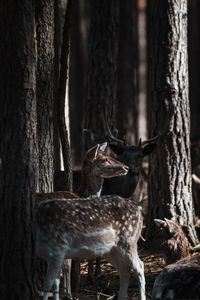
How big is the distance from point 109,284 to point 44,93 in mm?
2516

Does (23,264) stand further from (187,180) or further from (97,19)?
(97,19)

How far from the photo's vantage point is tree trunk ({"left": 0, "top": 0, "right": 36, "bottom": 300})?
4895mm

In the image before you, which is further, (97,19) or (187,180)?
(97,19)

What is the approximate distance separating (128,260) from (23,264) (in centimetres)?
146

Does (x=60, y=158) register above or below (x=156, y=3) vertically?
below

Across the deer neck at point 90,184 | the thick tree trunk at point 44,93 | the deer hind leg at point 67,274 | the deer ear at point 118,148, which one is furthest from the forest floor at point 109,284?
the deer ear at point 118,148

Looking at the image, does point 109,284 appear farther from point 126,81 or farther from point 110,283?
point 126,81

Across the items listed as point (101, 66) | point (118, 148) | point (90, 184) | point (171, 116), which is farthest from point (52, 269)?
point (101, 66)

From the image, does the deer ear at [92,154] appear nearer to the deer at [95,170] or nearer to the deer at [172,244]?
the deer at [95,170]

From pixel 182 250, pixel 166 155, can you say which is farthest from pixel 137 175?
pixel 182 250

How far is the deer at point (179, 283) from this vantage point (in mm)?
4891

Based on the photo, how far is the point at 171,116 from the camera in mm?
8172

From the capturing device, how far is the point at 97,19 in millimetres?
9875

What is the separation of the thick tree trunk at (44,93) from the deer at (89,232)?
1.11 m
